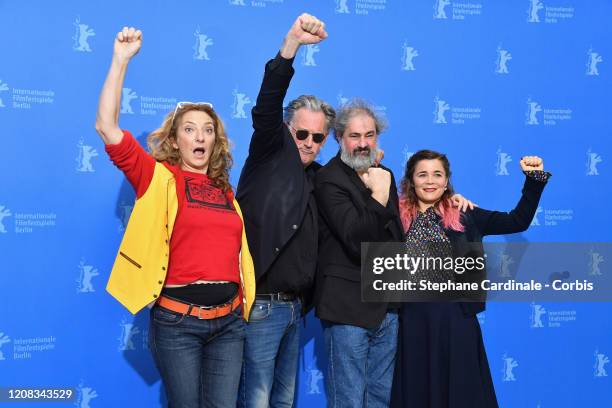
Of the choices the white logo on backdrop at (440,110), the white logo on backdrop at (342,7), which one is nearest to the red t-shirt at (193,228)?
the white logo on backdrop at (342,7)

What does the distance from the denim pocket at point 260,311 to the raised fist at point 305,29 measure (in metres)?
0.94

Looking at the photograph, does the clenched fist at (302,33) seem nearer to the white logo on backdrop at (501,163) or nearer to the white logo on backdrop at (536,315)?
the white logo on backdrop at (501,163)

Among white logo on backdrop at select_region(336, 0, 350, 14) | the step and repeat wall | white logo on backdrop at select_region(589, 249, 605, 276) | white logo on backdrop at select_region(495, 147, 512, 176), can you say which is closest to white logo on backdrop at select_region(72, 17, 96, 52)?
the step and repeat wall

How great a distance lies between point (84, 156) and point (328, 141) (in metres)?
1.24

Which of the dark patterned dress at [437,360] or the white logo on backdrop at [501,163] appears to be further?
the white logo on backdrop at [501,163]

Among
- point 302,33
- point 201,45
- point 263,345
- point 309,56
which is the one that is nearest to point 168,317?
point 263,345

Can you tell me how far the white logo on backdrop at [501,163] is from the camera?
3334 millimetres

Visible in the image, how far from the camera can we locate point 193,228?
1985 mm

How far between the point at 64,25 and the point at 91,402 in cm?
179

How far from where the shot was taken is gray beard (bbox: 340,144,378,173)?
231 centimetres

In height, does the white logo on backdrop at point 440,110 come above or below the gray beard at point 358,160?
above

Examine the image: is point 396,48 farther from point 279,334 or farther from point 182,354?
point 182,354

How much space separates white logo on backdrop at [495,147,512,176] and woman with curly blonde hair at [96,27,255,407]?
1.80 m

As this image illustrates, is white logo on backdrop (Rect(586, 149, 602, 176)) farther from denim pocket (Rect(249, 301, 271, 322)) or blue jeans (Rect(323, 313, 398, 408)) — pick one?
denim pocket (Rect(249, 301, 271, 322))
